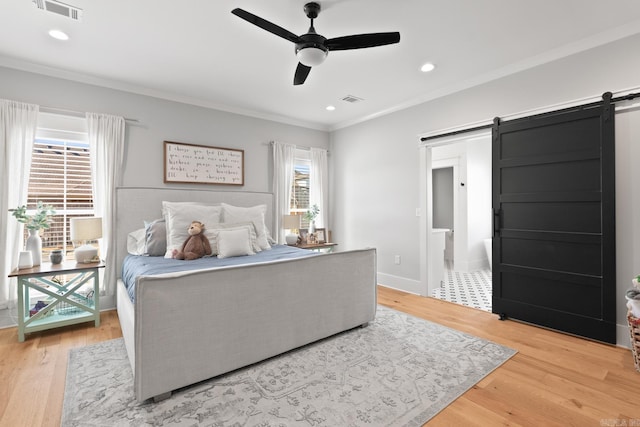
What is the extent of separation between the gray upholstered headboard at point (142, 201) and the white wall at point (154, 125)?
0.10 meters

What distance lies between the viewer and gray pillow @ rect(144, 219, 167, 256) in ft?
10.6

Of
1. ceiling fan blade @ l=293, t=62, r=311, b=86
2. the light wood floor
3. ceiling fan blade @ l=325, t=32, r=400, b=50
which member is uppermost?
ceiling fan blade @ l=325, t=32, r=400, b=50

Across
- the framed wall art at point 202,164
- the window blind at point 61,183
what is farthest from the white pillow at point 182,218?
the window blind at point 61,183

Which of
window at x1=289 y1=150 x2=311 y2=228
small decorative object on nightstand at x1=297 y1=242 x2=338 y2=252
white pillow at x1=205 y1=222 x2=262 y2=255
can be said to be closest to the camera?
white pillow at x1=205 y1=222 x2=262 y2=255

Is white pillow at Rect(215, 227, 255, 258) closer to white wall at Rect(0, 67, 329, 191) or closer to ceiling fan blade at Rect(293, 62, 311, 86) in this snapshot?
white wall at Rect(0, 67, 329, 191)

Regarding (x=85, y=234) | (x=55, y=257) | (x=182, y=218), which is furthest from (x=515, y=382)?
(x=55, y=257)

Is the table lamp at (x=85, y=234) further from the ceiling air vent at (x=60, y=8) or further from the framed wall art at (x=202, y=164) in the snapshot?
the ceiling air vent at (x=60, y=8)

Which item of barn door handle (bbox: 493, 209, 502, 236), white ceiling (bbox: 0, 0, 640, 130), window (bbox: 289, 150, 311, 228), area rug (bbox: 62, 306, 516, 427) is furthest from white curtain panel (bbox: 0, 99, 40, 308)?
barn door handle (bbox: 493, 209, 502, 236)

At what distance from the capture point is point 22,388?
1.96 metres

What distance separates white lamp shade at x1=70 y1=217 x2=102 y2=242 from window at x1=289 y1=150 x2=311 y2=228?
2687mm

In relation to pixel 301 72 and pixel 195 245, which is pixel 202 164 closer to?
pixel 195 245

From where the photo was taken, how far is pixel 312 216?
16.5ft

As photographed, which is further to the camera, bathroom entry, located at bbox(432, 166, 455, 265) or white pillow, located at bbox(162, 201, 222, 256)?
bathroom entry, located at bbox(432, 166, 455, 265)

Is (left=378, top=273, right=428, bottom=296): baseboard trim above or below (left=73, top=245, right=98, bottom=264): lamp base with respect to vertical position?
below
